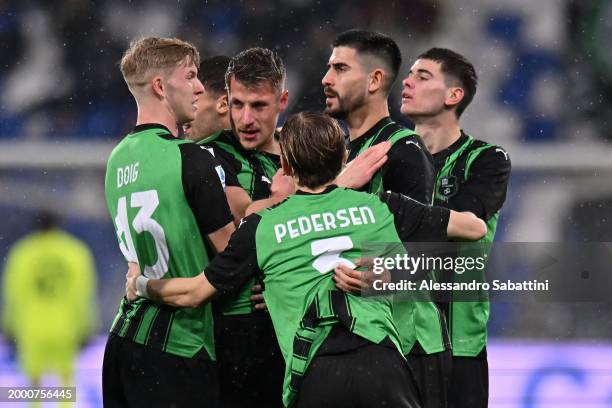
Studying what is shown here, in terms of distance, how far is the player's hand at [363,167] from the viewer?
4008 millimetres

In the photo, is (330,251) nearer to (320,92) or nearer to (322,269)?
(322,269)

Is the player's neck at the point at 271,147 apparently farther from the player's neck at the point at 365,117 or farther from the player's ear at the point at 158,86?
the player's ear at the point at 158,86

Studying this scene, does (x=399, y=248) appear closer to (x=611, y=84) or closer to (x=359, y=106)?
(x=359, y=106)

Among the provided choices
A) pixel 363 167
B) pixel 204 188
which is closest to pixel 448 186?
pixel 363 167

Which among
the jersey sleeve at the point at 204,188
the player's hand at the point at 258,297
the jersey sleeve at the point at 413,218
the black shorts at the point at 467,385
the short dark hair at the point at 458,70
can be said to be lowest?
the black shorts at the point at 467,385

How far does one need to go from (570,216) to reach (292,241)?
8167 millimetres

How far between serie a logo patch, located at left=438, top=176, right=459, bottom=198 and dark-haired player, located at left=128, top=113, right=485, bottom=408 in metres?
1.65

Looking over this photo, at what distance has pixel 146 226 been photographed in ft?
12.5

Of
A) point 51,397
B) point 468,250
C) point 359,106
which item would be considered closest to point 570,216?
point 51,397

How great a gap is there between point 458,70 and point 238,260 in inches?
104

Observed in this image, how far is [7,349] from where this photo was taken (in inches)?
368

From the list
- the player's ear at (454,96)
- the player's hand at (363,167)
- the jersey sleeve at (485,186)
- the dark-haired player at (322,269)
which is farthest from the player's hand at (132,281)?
the player's ear at (454,96)

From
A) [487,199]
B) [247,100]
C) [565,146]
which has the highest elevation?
[565,146]

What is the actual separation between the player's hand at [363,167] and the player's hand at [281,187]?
0.20 metres
